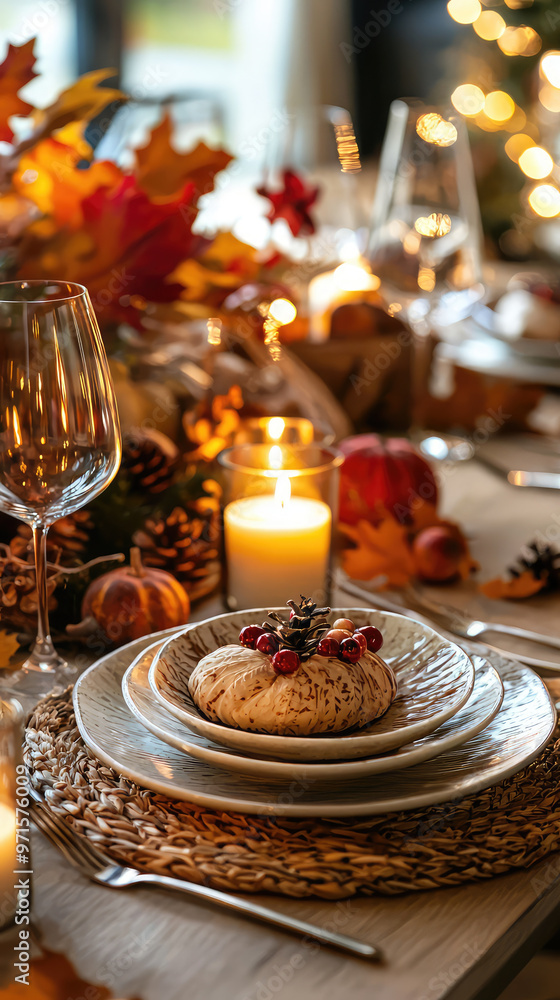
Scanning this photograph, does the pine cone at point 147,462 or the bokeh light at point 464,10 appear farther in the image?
the bokeh light at point 464,10

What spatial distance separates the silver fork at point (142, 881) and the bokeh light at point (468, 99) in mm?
3006

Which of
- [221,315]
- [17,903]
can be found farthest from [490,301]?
[17,903]

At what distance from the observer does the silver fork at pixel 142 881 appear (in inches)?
14.4

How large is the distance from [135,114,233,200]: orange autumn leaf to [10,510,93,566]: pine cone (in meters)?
0.31

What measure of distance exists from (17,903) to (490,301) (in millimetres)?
1201

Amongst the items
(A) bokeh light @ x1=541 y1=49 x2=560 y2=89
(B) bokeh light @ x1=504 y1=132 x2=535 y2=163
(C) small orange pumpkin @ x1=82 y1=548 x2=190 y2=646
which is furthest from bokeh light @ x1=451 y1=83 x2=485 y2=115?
(C) small orange pumpkin @ x1=82 y1=548 x2=190 y2=646

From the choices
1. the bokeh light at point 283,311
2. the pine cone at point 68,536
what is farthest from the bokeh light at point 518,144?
the pine cone at point 68,536

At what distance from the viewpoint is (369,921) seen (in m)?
0.38

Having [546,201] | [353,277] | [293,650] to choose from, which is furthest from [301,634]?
[546,201]

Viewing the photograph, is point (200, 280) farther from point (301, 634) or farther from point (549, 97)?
point (549, 97)

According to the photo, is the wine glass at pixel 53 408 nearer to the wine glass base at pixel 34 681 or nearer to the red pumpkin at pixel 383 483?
the wine glass base at pixel 34 681

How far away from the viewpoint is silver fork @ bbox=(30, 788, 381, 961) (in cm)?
37

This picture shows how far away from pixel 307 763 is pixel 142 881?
8 centimetres

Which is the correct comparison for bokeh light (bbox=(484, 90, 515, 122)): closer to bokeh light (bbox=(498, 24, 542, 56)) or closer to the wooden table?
bokeh light (bbox=(498, 24, 542, 56))
